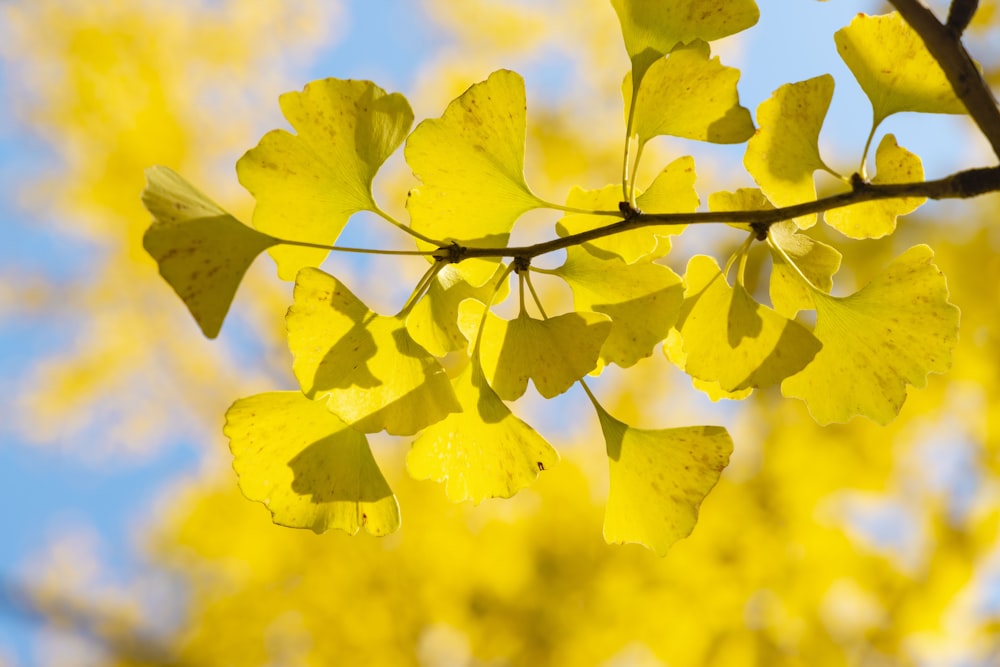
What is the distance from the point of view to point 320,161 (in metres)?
0.37

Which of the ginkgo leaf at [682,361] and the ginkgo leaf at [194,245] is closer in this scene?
the ginkgo leaf at [194,245]

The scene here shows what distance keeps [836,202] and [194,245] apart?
10.5 inches

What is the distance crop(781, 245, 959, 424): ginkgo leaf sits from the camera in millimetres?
366

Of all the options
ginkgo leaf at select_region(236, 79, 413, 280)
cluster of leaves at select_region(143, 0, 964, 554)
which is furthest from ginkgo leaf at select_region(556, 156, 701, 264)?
ginkgo leaf at select_region(236, 79, 413, 280)

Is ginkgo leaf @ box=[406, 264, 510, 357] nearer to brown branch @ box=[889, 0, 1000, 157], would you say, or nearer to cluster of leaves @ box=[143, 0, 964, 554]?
cluster of leaves @ box=[143, 0, 964, 554]

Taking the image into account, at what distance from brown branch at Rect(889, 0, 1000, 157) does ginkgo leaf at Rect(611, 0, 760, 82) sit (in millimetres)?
70

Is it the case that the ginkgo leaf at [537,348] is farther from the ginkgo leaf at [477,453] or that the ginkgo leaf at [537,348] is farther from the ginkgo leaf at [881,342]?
the ginkgo leaf at [881,342]

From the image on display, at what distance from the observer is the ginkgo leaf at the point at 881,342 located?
0.37 m

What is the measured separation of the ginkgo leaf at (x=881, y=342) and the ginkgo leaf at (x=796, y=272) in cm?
2

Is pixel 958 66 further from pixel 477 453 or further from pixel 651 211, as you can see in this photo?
pixel 477 453

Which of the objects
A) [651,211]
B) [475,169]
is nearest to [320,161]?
[475,169]

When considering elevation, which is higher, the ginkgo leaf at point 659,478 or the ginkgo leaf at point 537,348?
→ the ginkgo leaf at point 537,348

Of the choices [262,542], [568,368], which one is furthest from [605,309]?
[262,542]

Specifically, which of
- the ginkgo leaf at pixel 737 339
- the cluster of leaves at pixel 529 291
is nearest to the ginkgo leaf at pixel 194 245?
the cluster of leaves at pixel 529 291
